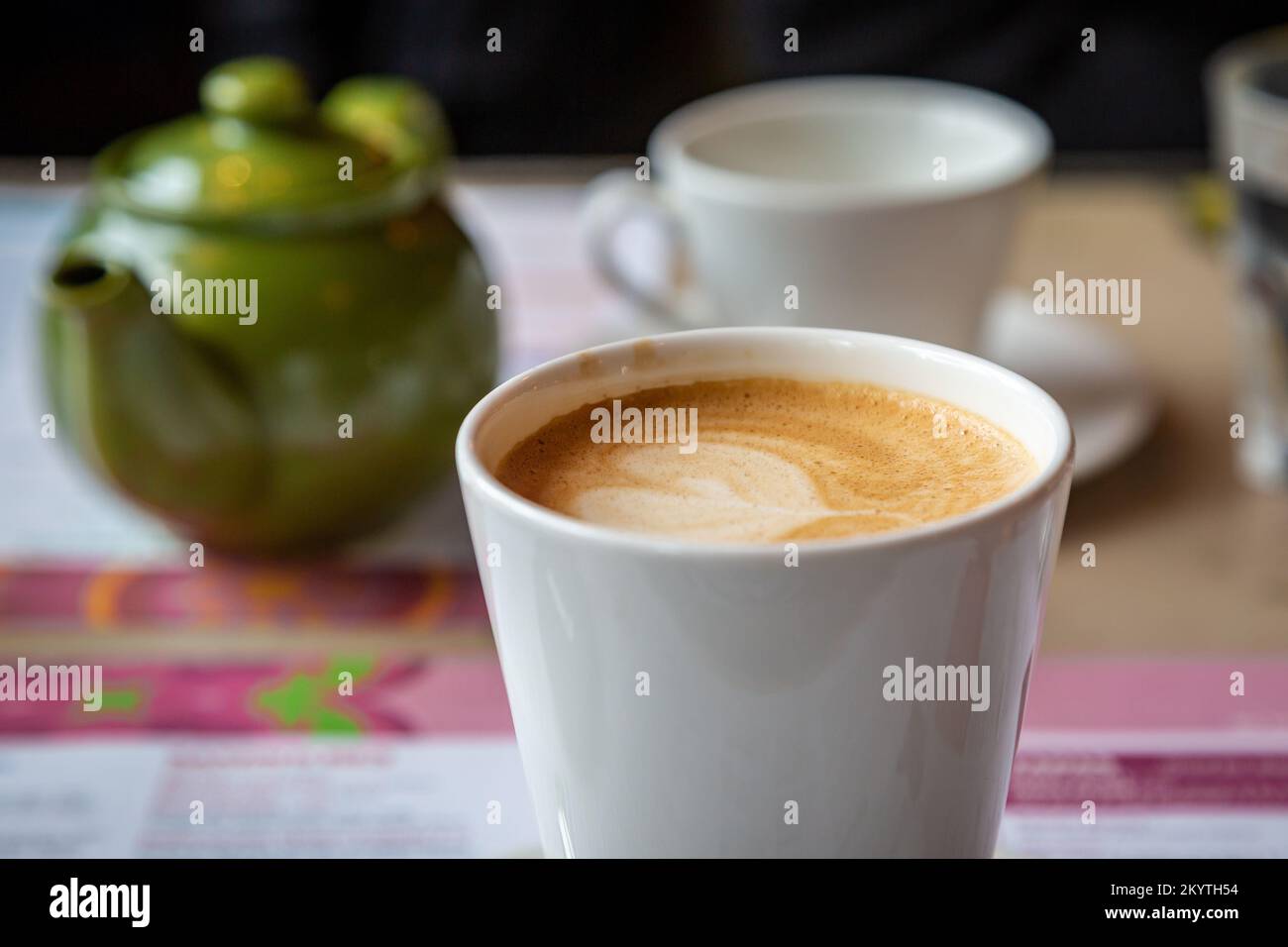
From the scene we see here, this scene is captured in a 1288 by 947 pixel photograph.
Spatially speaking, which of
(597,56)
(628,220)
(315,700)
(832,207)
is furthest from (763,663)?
(597,56)

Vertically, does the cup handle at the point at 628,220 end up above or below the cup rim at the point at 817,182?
below

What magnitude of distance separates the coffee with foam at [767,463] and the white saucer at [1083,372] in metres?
0.34

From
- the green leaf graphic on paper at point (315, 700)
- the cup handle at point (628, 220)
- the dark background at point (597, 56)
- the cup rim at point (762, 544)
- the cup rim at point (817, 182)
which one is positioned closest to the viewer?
the cup rim at point (762, 544)

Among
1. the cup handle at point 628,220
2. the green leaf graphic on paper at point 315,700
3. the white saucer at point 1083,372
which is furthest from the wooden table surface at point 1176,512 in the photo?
the green leaf graphic on paper at point 315,700

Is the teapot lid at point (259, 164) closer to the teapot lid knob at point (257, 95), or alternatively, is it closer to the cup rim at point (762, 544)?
the teapot lid knob at point (257, 95)

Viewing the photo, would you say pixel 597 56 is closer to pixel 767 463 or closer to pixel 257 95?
pixel 257 95

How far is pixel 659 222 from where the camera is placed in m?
0.88

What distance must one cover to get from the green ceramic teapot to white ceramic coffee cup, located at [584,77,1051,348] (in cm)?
16

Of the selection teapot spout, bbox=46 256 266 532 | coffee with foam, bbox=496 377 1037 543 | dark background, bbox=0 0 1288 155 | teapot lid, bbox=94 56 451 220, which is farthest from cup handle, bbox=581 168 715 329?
dark background, bbox=0 0 1288 155

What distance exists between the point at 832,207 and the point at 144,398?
365 mm

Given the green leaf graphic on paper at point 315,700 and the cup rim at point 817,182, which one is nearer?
the green leaf graphic on paper at point 315,700

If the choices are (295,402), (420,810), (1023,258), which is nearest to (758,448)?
(420,810)

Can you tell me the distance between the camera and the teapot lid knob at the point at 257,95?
0.73 metres

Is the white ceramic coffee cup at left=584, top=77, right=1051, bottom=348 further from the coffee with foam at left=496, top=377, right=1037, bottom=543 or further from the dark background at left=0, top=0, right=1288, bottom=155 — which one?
the dark background at left=0, top=0, right=1288, bottom=155
